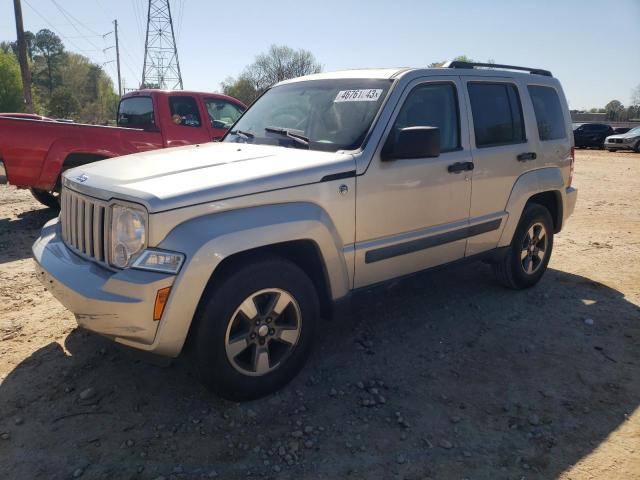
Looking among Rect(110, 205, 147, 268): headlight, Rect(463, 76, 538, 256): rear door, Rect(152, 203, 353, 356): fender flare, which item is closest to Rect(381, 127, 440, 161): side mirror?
Rect(152, 203, 353, 356): fender flare

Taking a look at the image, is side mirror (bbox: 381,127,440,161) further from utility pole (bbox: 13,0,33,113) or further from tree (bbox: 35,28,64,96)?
tree (bbox: 35,28,64,96)

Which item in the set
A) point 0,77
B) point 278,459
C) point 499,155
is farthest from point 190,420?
point 0,77

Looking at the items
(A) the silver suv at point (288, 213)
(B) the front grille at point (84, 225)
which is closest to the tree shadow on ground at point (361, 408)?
(A) the silver suv at point (288, 213)

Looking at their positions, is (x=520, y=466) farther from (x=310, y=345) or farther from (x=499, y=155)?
(x=499, y=155)

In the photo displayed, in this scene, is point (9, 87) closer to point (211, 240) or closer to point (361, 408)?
point (211, 240)

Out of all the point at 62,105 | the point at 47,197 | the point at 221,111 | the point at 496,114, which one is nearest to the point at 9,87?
the point at 62,105

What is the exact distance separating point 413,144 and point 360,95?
0.65 meters

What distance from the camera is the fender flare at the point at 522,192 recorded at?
14.5ft

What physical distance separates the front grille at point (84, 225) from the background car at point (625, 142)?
1071 inches

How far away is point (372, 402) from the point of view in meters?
3.01

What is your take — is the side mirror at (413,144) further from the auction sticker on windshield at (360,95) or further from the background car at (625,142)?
the background car at (625,142)

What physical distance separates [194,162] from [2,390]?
1.84m

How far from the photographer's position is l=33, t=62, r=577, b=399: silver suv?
2539 millimetres

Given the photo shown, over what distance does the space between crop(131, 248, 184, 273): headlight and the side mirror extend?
5.08 feet
